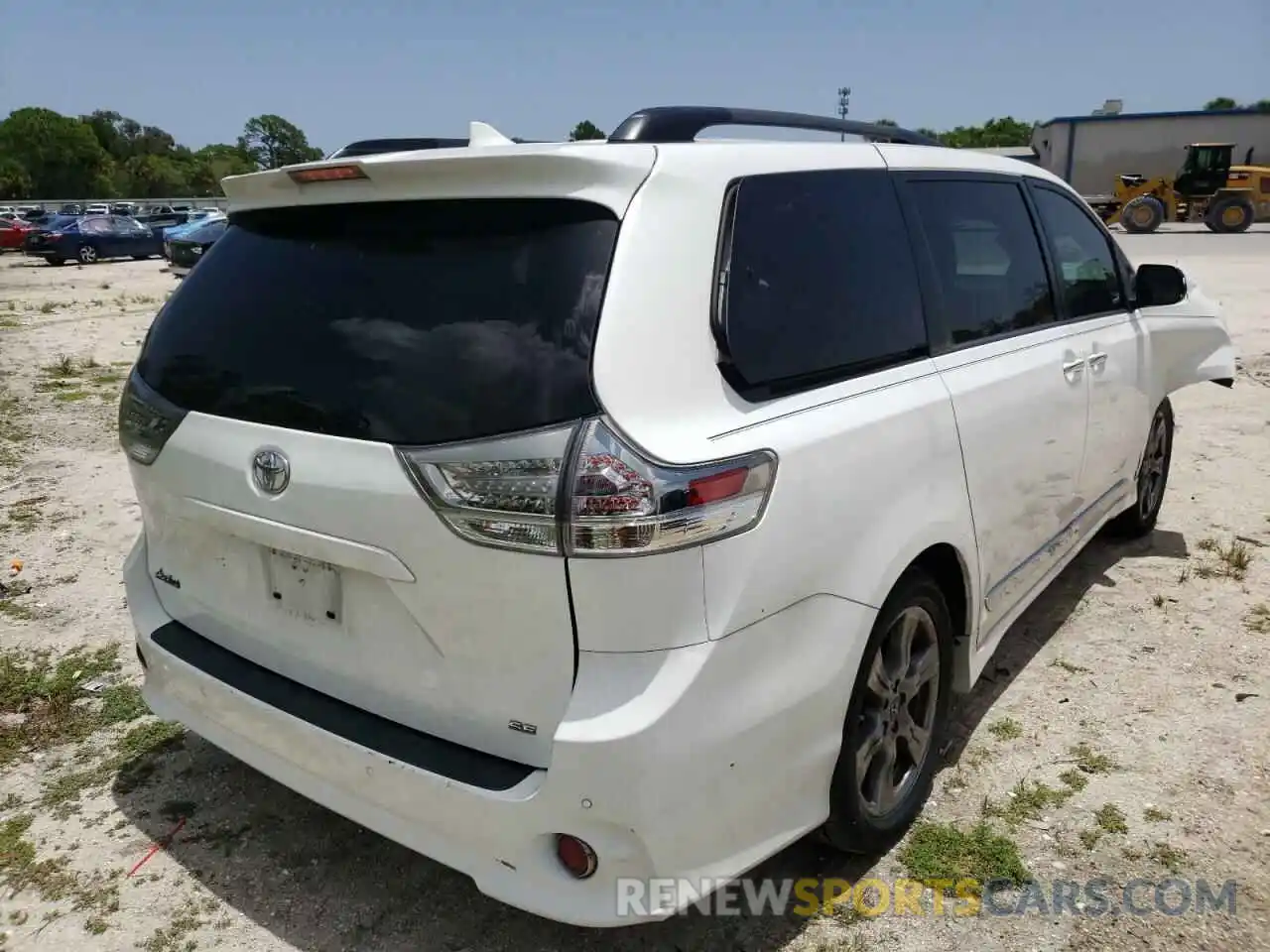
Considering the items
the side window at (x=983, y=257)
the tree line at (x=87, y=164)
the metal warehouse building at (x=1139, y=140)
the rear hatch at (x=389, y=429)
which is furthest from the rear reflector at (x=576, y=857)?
the tree line at (x=87, y=164)

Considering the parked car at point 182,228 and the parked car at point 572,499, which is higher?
the parked car at point 182,228

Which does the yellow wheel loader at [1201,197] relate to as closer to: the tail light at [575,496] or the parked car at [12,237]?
the tail light at [575,496]

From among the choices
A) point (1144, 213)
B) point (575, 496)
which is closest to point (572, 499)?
point (575, 496)

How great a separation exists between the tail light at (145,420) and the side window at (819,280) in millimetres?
1487

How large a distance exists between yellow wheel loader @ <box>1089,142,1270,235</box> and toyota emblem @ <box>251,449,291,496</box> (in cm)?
3550

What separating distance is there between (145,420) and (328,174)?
34.0 inches

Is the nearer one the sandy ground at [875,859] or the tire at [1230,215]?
the sandy ground at [875,859]

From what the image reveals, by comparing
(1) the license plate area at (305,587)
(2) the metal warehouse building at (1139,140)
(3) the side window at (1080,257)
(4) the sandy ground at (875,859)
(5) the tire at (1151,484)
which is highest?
(2) the metal warehouse building at (1139,140)

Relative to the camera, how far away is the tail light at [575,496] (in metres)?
1.88

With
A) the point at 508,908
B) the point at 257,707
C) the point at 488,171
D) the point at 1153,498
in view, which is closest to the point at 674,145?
the point at 488,171

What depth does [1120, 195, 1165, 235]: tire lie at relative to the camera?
105 feet

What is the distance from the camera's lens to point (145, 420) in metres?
2.61

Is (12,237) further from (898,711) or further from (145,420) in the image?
(898,711)

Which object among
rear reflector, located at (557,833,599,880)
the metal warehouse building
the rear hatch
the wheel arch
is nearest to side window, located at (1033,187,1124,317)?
the wheel arch
